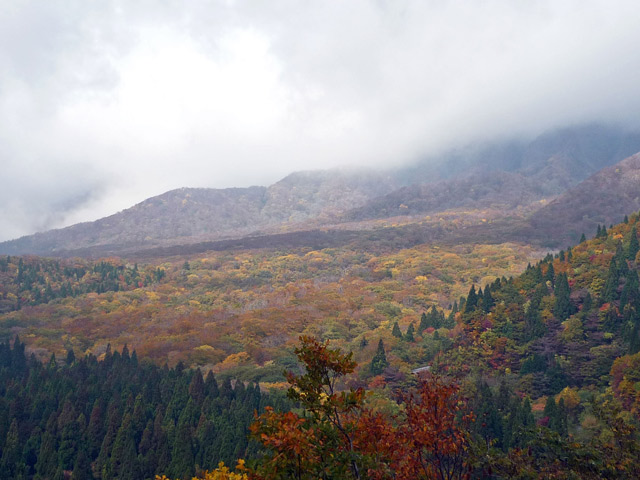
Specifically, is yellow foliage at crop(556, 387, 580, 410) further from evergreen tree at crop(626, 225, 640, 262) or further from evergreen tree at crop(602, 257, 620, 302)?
evergreen tree at crop(626, 225, 640, 262)

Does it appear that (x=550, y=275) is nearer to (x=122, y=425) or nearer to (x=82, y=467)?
(x=122, y=425)

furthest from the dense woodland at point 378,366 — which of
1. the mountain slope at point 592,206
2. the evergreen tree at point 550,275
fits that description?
the mountain slope at point 592,206

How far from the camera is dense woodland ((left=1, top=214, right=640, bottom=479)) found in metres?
12.2

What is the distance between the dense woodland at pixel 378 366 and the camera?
40.1 feet

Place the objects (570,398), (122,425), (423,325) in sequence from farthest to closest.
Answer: (423,325)
(122,425)
(570,398)

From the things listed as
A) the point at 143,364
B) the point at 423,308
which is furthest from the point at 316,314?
the point at 143,364

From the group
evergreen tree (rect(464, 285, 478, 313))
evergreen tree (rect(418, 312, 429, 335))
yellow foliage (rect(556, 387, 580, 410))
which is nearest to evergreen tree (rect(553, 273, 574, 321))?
evergreen tree (rect(464, 285, 478, 313))

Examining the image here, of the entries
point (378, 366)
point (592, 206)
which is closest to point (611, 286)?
point (378, 366)

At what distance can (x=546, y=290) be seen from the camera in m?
58.3

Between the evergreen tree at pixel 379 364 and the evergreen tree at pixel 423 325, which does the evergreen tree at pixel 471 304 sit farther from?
the evergreen tree at pixel 379 364

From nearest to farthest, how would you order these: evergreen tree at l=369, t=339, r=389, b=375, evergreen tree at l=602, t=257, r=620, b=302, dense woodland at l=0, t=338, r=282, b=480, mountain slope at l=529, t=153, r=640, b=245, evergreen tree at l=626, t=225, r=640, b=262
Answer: dense woodland at l=0, t=338, r=282, b=480
evergreen tree at l=602, t=257, r=620, b=302
evergreen tree at l=626, t=225, r=640, b=262
evergreen tree at l=369, t=339, r=389, b=375
mountain slope at l=529, t=153, r=640, b=245

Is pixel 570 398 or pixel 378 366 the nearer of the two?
pixel 570 398

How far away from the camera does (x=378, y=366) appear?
56656 millimetres

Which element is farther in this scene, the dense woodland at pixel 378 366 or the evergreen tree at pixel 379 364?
the evergreen tree at pixel 379 364
